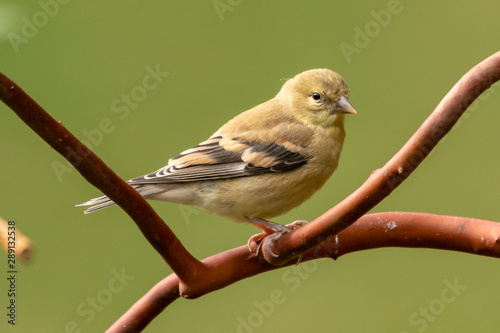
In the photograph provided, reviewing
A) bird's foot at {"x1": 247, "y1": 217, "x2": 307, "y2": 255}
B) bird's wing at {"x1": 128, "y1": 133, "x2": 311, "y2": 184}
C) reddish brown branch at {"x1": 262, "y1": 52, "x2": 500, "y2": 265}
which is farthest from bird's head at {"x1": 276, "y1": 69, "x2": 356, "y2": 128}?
reddish brown branch at {"x1": 262, "y1": 52, "x2": 500, "y2": 265}

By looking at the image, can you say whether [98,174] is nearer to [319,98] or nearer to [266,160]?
[266,160]

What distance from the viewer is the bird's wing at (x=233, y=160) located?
151cm

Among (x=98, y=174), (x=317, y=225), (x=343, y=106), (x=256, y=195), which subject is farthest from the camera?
(x=343, y=106)

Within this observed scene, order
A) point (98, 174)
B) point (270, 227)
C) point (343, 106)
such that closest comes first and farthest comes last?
point (98, 174) → point (270, 227) → point (343, 106)

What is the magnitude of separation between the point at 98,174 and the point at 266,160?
883mm

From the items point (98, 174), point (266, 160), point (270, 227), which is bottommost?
point (270, 227)

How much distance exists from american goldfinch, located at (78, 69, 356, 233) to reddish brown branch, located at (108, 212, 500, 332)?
0.42m

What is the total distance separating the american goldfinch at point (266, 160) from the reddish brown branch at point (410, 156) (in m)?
0.57

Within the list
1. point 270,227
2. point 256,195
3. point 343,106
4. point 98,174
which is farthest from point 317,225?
point 343,106

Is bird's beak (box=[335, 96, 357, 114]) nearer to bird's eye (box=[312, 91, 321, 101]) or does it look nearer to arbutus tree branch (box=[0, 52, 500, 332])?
bird's eye (box=[312, 91, 321, 101])

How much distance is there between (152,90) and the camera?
1900 millimetres

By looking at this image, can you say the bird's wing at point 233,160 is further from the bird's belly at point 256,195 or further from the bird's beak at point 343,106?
the bird's beak at point 343,106

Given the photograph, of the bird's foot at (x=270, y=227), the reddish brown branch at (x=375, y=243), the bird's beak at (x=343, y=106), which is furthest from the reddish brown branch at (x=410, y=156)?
the bird's beak at (x=343, y=106)

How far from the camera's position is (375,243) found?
34.9 inches
